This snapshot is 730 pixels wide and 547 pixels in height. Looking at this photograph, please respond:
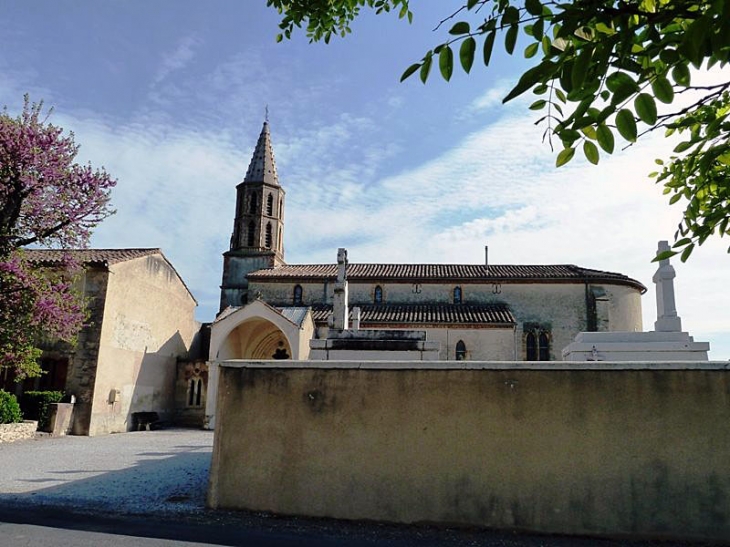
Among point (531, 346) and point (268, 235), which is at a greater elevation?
point (268, 235)

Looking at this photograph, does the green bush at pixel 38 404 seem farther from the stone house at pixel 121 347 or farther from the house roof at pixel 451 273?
the house roof at pixel 451 273

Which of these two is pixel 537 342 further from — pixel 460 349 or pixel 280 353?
pixel 280 353

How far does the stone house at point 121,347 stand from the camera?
2064 cm

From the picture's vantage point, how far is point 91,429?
20.1 meters

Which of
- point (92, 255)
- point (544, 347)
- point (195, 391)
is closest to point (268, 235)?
point (195, 391)

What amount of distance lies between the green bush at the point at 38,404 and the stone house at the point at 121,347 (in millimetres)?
1001

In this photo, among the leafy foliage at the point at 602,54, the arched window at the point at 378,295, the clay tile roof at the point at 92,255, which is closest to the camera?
the leafy foliage at the point at 602,54

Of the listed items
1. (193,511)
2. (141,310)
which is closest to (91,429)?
(141,310)

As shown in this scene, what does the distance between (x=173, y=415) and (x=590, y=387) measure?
24.5 metres

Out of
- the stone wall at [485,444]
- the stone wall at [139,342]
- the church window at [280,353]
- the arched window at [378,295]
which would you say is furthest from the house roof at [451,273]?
the stone wall at [485,444]

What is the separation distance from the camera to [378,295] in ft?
113

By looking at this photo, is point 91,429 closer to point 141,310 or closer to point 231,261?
point 141,310

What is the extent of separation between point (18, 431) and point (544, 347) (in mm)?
26291

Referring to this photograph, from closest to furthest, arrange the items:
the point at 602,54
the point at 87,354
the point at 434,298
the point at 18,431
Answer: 1. the point at 602,54
2. the point at 18,431
3. the point at 87,354
4. the point at 434,298
